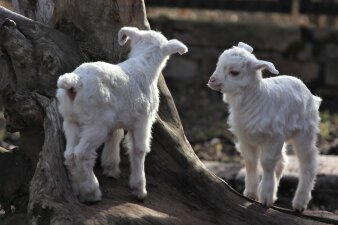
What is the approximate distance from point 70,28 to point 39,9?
61 centimetres

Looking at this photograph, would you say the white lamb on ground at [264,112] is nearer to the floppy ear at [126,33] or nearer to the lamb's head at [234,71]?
the lamb's head at [234,71]

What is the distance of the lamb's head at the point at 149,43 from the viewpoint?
558 centimetres

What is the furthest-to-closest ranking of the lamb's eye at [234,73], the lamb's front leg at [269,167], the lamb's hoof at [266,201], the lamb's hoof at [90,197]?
the lamb's hoof at [266,201]
the lamb's front leg at [269,167]
the lamb's eye at [234,73]
the lamb's hoof at [90,197]

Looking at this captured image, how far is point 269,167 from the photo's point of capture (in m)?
5.77

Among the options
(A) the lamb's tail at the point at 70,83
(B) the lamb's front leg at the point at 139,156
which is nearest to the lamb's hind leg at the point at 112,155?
(B) the lamb's front leg at the point at 139,156

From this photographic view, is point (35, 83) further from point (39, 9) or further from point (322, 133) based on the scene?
point (322, 133)

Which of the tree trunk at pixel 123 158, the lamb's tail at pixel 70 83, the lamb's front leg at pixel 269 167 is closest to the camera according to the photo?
the lamb's tail at pixel 70 83

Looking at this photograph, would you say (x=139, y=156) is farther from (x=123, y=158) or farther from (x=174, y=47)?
(x=174, y=47)

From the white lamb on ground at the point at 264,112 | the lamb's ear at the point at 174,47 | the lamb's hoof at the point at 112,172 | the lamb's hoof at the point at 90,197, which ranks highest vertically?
the lamb's ear at the point at 174,47

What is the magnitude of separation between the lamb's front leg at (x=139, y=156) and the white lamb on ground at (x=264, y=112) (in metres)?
0.66

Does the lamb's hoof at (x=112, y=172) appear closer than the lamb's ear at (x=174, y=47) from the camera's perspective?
No

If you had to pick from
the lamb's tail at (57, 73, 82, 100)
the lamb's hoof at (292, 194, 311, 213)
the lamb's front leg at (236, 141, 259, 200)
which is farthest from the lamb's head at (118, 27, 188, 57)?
the lamb's hoof at (292, 194, 311, 213)

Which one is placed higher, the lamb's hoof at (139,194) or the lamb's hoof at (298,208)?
the lamb's hoof at (298,208)

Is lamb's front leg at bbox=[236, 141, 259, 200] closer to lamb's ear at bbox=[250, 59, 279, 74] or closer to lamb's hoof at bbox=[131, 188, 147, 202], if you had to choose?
lamb's ear at bbox=[250, 59, 279, 74]
